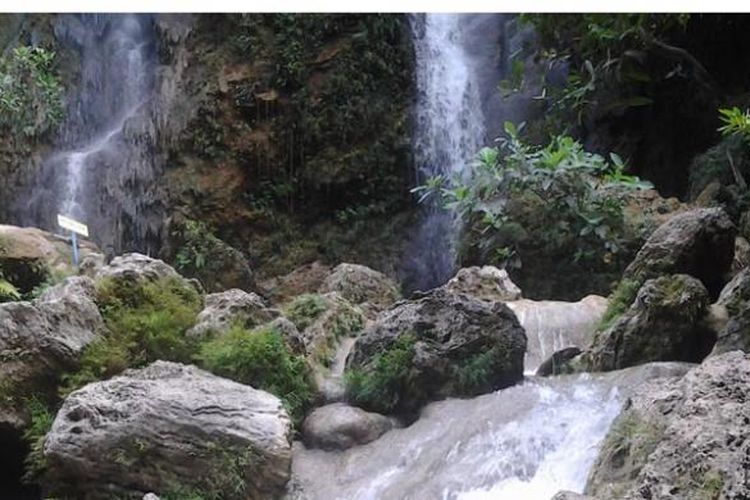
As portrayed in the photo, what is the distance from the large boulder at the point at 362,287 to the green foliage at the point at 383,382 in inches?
74.8

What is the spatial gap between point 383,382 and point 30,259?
2639 millimetres

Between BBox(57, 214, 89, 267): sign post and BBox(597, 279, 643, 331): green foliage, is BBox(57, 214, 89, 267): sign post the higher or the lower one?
the higher one

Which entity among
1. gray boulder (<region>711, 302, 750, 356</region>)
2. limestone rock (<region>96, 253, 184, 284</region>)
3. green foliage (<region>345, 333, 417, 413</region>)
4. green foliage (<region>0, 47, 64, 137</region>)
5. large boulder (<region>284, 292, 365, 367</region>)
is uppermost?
green foliage (<region>0, 47, 64, 137</region>)

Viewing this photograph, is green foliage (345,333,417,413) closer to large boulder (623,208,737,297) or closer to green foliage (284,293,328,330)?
green foliage (284,293,328,330)

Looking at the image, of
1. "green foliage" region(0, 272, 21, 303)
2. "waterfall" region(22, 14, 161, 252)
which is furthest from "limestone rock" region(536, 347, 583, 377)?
"waterfall" region(22, 14, 161, 252)

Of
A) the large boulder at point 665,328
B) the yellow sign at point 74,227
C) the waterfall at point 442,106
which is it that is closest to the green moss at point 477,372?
the large boulder at point 665,328

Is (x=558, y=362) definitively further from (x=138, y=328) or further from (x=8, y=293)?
(x=8, y=293)

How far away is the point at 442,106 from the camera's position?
881 cm

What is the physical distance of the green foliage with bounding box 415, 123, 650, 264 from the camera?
6668 mm

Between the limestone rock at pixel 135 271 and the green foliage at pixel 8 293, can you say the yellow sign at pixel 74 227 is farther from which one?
the limestone rock at pixel 135 271

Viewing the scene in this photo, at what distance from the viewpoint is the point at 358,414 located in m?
4.70

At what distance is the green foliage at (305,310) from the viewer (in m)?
6.00

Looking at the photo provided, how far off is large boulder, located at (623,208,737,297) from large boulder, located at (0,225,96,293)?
3651 mm

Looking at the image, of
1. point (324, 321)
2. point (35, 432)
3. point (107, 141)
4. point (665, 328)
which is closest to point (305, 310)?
point (324, 321)
